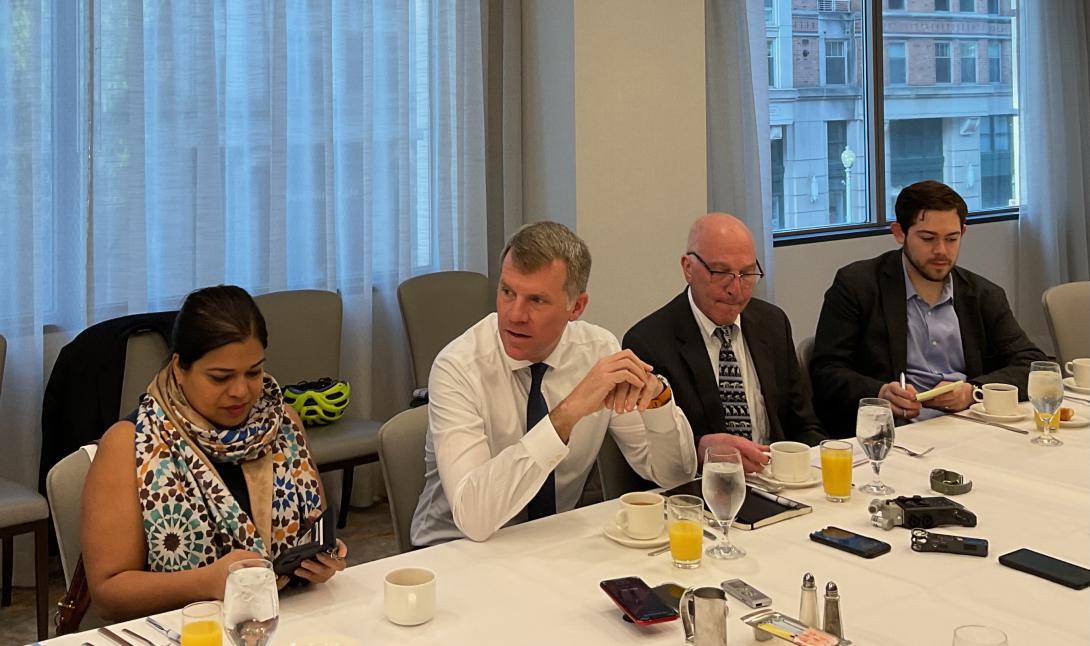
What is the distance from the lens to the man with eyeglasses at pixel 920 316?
12.5 feet

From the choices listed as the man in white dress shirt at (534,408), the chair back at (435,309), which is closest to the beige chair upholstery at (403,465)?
the man in white dress shirt at (534,408)

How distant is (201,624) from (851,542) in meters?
1.18

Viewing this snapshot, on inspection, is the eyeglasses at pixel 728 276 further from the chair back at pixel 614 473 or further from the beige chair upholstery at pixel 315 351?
the beige chair upholstery at pixel 315 351

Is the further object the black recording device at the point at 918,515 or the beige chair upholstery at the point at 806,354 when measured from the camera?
the beige chair upholstery at the point at 806,354

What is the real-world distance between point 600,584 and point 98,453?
3.20 ft

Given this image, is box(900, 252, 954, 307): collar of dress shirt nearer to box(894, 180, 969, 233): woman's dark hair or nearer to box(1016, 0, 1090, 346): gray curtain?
box(894, 180, 969, 233): woman's dark hair

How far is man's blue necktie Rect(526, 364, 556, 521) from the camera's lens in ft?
8.81

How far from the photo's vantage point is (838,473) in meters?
2.46

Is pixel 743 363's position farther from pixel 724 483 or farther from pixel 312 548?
pixel 312 548

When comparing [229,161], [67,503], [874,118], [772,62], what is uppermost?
[772,62]

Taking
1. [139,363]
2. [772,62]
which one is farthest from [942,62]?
[139,363]

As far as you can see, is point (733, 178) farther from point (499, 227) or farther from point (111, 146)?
point (111, 146)

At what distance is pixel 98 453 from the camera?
2221mm

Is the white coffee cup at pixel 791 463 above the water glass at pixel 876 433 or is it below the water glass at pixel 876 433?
below
